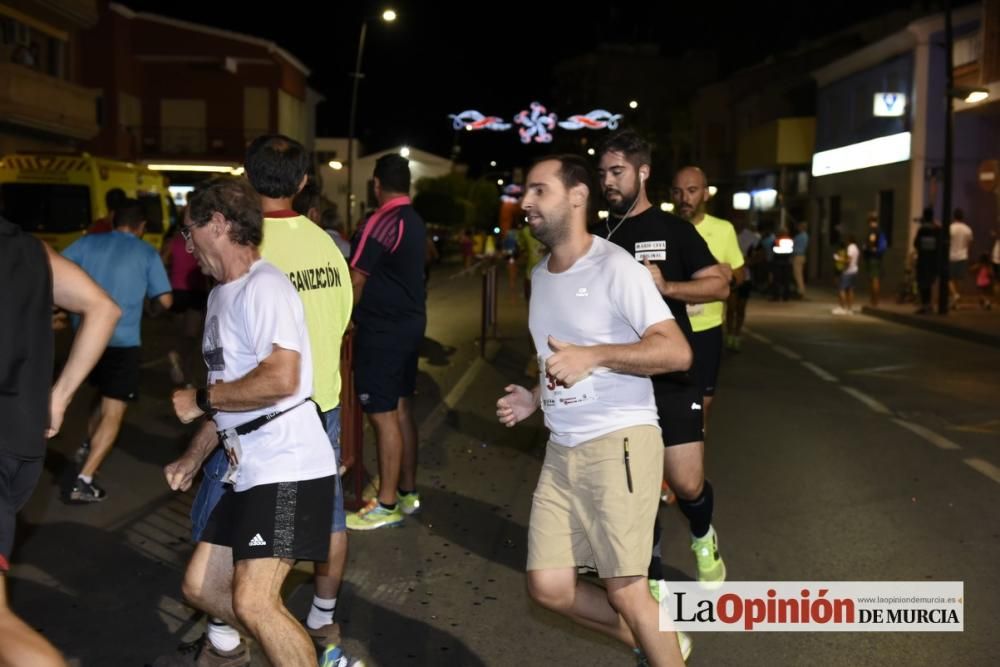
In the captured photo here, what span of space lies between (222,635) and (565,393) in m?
1.58

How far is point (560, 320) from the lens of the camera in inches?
153

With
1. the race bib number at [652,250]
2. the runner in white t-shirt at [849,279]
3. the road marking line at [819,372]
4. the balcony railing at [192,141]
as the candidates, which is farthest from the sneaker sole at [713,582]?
the balcony railing at [192,141]

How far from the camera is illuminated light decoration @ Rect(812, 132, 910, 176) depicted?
105ft

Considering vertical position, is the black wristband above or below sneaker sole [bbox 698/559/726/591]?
above

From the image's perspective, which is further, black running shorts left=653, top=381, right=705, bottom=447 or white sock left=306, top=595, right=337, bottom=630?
black running shorts left=653, top=381, right=705, bottom=447

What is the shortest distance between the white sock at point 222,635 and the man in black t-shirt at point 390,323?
7.36 ft

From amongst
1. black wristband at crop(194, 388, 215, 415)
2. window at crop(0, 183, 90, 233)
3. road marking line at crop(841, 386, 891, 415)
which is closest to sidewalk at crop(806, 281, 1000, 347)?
road marking line at crop(841, 386, 891, 415)

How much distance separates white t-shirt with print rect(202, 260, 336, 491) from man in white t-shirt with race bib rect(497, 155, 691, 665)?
0.69 m

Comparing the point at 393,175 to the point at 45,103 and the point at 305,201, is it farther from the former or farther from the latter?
the point at 45,103

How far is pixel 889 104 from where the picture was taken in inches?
1267

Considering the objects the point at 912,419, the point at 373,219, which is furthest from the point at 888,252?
the point at 373,219

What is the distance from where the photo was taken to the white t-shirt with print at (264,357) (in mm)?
3650

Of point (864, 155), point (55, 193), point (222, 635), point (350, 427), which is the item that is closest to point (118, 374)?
point (350, 427)

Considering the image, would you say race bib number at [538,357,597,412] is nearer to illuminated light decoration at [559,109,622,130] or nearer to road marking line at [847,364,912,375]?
road marking line at [847,364,912,375]
